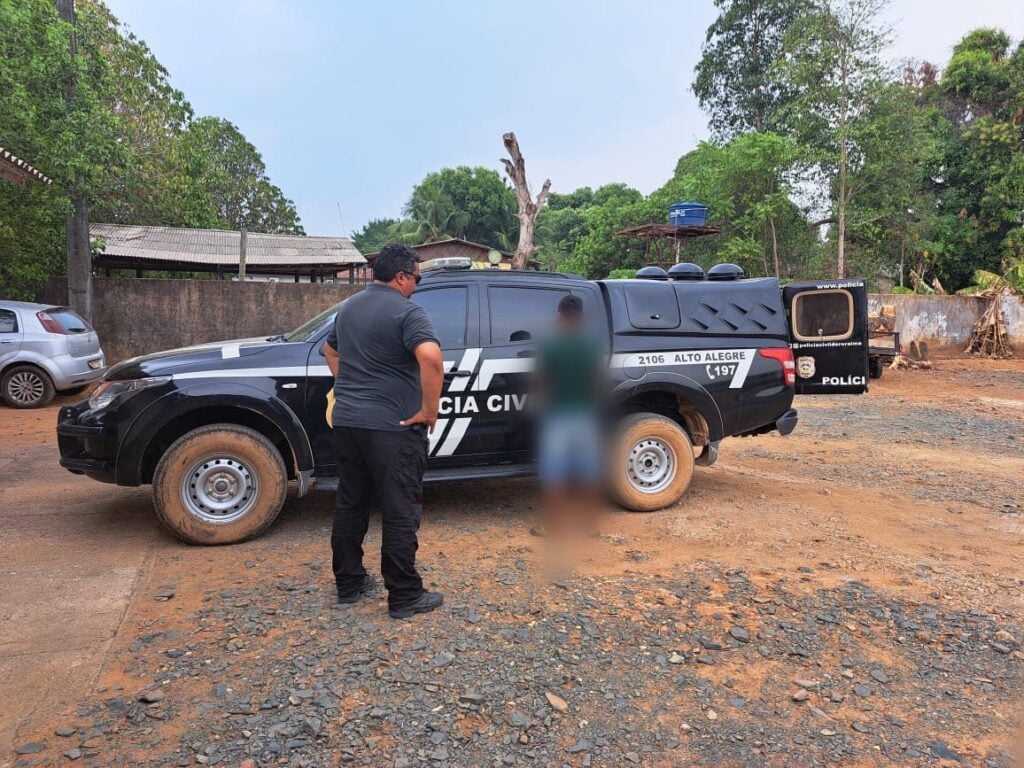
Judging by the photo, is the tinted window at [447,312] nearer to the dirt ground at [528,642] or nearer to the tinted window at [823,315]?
the dirt ground at [528,642]

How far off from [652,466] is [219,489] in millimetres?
3154

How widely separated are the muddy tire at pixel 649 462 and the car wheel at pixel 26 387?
29.4 ft

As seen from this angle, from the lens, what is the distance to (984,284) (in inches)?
791

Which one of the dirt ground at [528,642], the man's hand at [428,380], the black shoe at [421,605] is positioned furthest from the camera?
the black shoe at [421,605]

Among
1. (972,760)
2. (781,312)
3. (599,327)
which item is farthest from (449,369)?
(972,760)

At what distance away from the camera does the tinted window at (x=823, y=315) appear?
19.1ft

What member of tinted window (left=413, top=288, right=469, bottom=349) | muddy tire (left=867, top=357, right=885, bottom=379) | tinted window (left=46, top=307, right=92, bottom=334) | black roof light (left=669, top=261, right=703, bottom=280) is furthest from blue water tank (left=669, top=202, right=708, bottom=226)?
tinted window (left=413, top=288, right=469, bottom=349)

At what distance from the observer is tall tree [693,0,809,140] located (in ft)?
97.7

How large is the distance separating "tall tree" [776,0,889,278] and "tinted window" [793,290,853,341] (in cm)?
1371

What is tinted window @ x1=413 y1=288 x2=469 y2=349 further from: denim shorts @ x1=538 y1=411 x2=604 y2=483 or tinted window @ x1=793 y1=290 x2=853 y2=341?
tinted window @ x1=793 y1=290 x2=853 y2=341

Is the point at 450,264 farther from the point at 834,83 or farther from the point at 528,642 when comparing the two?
the point at 834,83

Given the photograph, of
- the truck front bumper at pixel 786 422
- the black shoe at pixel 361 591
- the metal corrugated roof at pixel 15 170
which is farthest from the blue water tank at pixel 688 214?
the black shoe at pixel 361 591

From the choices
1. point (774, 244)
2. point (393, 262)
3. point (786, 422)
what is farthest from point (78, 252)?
point (774, 244)

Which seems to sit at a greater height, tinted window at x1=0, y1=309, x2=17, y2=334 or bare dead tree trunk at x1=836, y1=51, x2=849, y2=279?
bare dead tree trunk at x1=836, y1=51, x2=849, y2=279
